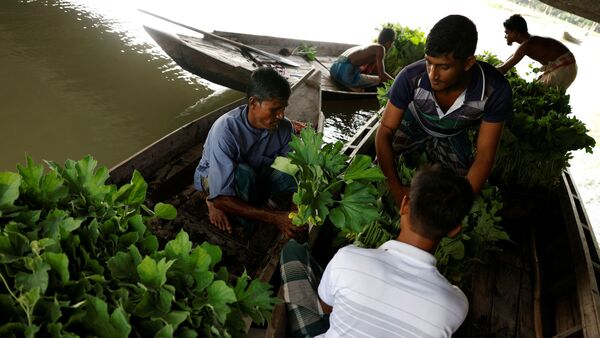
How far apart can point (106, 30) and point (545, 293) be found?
30.3 ft

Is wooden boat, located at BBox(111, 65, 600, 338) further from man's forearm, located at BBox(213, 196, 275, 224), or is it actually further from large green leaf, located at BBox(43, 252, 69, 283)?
large green leaf, located at BBox(43, 252, 69, 283)

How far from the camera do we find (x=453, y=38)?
2.10 metres

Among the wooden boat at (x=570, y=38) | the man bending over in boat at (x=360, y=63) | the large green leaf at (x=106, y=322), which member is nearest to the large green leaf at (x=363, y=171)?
the large green leaf at (x=106, y=322)

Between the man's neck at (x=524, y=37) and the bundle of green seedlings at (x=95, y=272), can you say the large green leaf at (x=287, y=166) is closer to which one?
the bundle of green seedlings at (x=95, y=272)

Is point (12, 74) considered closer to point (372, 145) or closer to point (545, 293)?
point (372, 145)

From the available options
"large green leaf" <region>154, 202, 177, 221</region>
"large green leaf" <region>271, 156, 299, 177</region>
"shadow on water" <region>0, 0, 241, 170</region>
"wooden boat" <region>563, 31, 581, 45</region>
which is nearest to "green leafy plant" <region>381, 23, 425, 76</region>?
"shadow on water" <region>0, 0, 241, 170</region>

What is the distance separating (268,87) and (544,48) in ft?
15.8

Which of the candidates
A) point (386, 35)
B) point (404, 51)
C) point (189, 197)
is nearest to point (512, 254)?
point (189, 197)

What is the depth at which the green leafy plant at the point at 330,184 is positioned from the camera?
5.96 feet

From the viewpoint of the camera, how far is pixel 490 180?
392 centimetres

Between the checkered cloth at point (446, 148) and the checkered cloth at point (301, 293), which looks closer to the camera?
the checkered cloth at point (301, 293)

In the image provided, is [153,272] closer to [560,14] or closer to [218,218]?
[218,218]

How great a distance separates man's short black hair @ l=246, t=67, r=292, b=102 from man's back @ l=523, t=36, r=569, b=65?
14.2 feet

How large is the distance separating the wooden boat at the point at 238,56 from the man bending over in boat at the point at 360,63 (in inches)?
7.9
